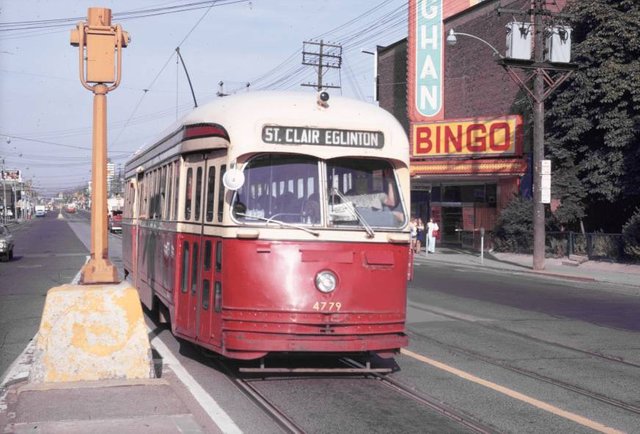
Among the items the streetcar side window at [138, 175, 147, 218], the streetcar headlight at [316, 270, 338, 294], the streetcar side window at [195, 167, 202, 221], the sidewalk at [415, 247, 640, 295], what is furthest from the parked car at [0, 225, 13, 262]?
the streetcar headlight at [316, 270, 338, 294]

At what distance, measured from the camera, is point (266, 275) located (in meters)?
7.34

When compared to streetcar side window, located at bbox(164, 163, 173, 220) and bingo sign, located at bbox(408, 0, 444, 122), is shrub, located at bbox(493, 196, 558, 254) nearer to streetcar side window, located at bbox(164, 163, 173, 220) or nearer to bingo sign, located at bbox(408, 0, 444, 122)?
bingo sign, located at bbox(408, 0, 444, 122)

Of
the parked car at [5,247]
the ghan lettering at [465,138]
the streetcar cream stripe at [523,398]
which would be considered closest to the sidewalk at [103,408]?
the streetcar cream stripe at [523,398]

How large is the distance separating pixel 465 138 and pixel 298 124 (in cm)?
3087

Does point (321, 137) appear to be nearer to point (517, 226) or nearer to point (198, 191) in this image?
point (198, 191)

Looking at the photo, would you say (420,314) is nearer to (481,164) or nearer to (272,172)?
(272,172)

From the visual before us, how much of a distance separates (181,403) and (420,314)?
777cm

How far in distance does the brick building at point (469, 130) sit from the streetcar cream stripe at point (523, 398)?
89.8 ft

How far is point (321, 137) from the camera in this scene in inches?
304

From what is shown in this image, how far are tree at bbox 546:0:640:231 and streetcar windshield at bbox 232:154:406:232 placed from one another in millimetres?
22993

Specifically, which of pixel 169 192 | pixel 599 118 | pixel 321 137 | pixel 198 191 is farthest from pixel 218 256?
pixel 599 118

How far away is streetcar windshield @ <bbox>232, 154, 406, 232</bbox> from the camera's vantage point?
754 cm

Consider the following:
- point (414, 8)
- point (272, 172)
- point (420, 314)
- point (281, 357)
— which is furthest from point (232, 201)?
point (414, 8)

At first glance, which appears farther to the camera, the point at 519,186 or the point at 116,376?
the point at 519,186
